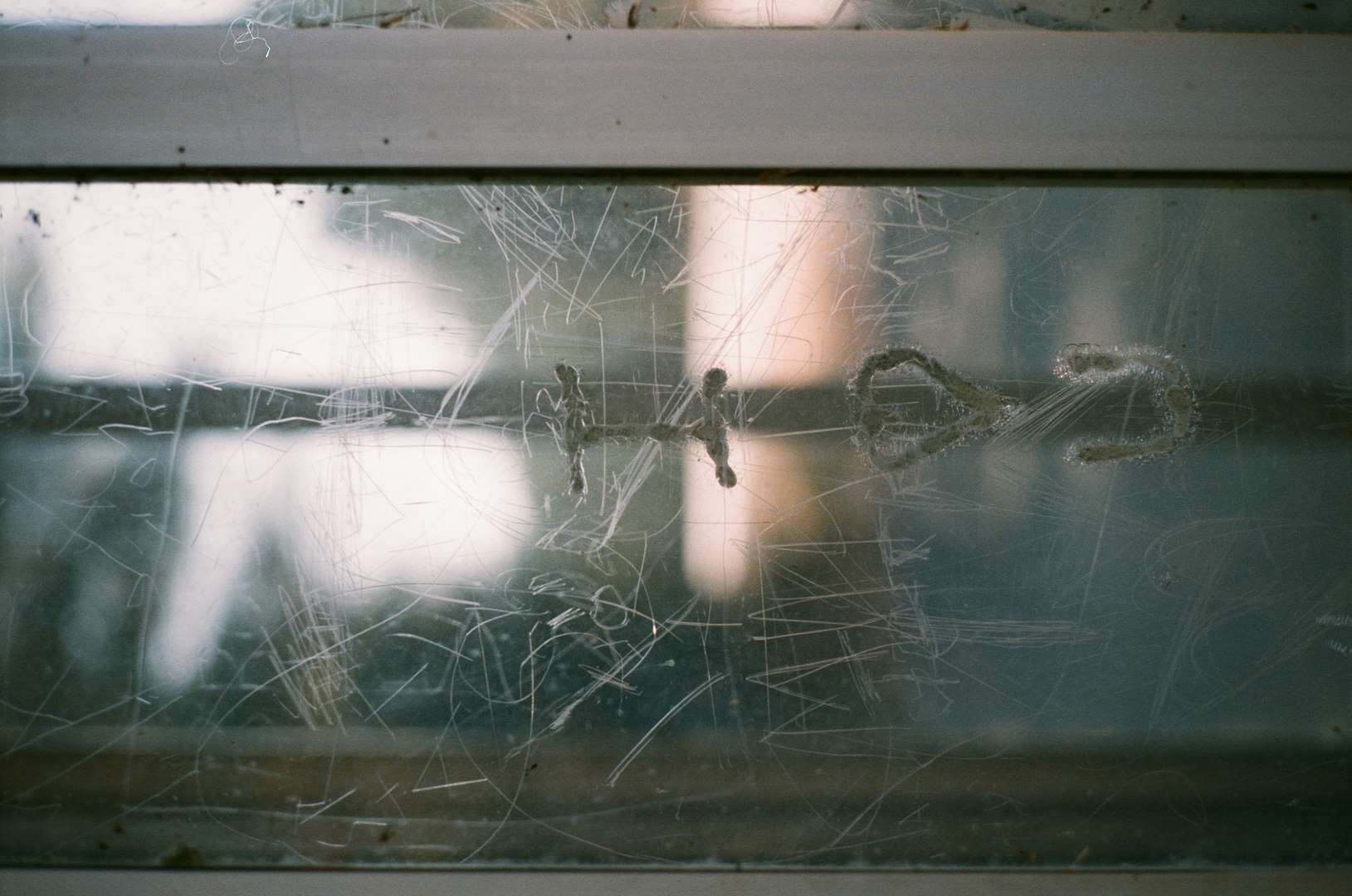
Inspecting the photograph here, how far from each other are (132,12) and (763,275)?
1.04 m

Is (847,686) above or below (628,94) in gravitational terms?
below

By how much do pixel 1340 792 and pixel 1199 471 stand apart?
0.53 meters

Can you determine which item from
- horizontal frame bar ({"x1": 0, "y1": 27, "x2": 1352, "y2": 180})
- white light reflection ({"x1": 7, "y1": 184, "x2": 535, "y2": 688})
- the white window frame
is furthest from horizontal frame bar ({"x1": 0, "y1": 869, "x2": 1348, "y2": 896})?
horizontal frame bar ({"x1": 0, "y1": 27, "x2": 1352, "y2": 180})

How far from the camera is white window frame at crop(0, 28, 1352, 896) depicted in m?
1.27

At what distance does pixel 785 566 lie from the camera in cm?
127

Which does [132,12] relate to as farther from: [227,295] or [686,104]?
[686,104]

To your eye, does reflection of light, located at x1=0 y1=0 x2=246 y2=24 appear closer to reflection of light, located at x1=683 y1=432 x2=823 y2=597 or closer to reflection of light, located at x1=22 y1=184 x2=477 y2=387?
reflection of light, located at x1=22 y1=184 x2=477 y2=387

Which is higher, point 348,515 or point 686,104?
point 686,104

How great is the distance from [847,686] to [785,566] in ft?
0.65

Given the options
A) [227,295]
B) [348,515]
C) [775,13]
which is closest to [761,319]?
[775,13]

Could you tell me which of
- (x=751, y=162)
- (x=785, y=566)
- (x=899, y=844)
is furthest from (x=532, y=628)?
(x=751, y=162)

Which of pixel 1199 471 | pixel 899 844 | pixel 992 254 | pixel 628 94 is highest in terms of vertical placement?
pixel 628 94

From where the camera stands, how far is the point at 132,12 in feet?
4.27

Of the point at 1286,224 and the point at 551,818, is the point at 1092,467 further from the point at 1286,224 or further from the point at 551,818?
the point at 551,818
